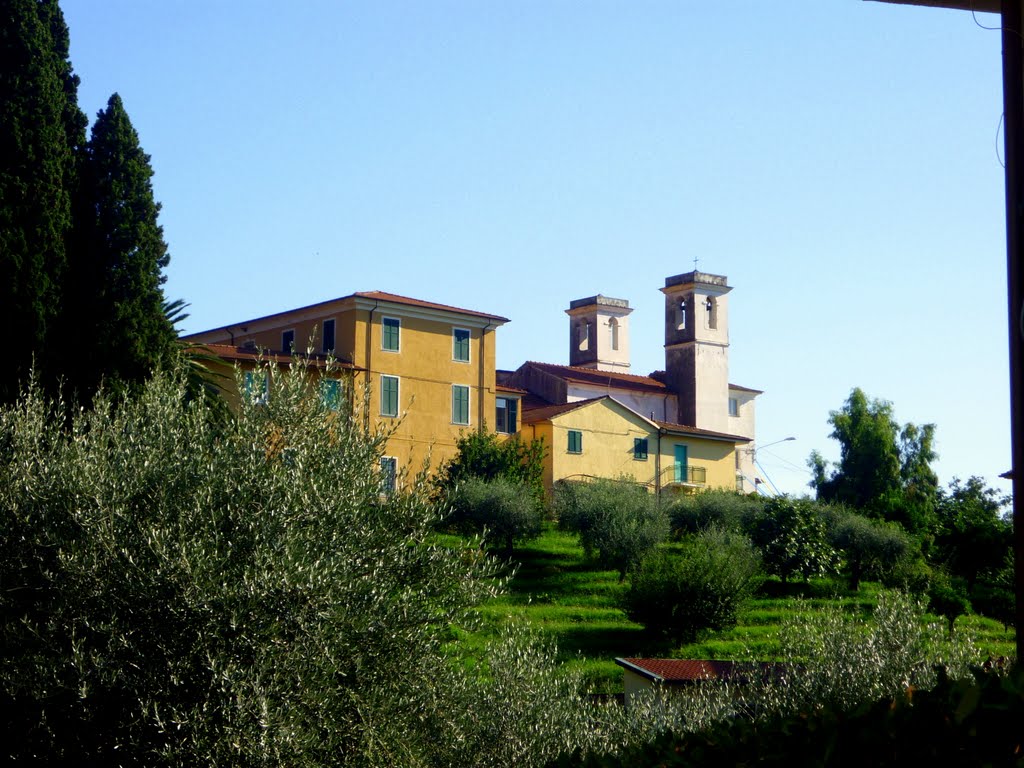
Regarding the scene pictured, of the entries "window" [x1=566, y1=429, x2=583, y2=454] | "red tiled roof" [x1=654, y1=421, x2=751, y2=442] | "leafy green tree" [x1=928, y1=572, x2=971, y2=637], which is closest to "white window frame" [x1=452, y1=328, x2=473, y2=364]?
"window" [x1=566, y1=429, x2=583, y2=454]

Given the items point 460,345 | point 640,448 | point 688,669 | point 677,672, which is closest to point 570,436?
point 640,448

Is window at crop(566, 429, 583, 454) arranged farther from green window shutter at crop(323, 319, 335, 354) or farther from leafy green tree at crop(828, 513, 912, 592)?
leafy green tree at crop(828, 513, 912, 592)

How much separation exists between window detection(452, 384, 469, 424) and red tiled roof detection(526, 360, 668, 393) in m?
13.1

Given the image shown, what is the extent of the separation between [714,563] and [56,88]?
2060cm

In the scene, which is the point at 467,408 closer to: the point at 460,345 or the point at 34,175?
the point at 460,345

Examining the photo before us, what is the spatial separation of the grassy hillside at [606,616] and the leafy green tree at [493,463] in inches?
174

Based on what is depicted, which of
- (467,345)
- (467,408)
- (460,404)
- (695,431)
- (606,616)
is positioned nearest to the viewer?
(606,616)

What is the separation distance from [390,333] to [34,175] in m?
27.6

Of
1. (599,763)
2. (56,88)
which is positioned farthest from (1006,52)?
(56,88)

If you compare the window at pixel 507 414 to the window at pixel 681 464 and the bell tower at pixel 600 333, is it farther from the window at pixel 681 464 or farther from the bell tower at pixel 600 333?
the bell tower at pixel 600 333

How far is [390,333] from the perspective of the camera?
4922 cm

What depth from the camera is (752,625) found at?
34688 mm

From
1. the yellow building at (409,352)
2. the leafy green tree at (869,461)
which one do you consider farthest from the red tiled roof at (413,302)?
the leafy green tree at (869,461)

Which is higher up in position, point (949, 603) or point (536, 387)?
point (536, 387)
